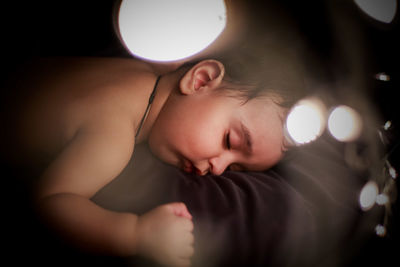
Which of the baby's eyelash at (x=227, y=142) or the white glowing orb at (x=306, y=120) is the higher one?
the white glowing orb at (x=306, y=120)

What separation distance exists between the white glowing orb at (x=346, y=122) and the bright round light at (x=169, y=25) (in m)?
0.34

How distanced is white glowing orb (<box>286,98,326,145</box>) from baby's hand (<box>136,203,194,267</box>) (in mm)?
388

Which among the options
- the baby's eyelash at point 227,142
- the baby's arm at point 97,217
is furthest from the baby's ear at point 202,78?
the baby's arm at point 97,217

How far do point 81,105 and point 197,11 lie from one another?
34 cm

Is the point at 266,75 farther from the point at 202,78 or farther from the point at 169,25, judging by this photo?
the point at 169,25

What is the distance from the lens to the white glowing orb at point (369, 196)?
579 mm

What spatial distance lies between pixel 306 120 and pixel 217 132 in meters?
0.23

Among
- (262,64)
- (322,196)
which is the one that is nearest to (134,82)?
(262,64)

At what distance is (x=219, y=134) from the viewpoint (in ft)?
2.16

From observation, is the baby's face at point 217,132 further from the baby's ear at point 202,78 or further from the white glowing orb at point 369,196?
the white glowing orb at point 369,196

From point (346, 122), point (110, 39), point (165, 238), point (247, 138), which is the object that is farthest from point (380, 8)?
point (110, 39)

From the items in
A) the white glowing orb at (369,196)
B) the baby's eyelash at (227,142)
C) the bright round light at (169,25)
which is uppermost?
the bright round light at (169,25)

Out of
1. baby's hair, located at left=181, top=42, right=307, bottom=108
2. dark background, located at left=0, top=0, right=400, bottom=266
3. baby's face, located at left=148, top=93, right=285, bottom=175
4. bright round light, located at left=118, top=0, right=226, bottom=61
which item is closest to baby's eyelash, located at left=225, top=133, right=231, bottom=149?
baby's face, located at left=148, top=93, right=285, bottom=175

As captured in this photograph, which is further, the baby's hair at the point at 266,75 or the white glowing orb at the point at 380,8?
the baby's hair at the point at 266,75
